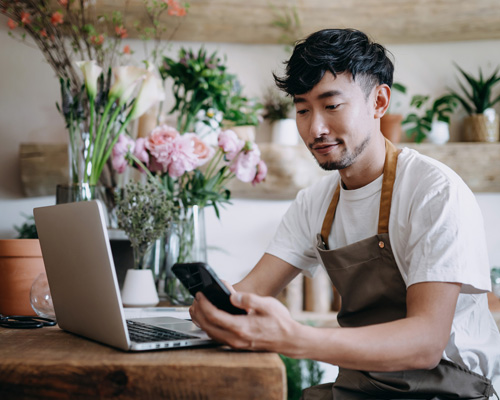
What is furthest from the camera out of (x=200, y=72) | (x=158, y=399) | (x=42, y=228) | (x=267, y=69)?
(x=267, y=69)

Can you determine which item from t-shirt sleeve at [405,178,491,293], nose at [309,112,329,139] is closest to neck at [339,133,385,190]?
nose at [309,112,329,139]

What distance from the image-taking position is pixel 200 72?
80.2 inches

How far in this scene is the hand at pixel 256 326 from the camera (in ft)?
2.93

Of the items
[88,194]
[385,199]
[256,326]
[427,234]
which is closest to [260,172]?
[88,194]

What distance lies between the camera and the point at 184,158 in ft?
5.93

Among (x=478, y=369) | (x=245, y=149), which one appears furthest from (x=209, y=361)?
(x=245, y=149)

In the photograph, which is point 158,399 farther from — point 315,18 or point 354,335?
point 315,18

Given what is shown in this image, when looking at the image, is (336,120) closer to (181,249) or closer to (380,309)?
(380,309)

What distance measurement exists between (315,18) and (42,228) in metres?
1.88

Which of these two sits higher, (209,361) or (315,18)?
(315,18)

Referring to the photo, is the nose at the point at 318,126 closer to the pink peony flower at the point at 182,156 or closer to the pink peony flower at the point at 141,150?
the pink peony flower at the point at 182,156

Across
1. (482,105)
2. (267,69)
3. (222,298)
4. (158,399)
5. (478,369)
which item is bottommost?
(478,369)

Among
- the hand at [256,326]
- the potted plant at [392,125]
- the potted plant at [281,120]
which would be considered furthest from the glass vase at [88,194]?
the potted plant at [392,125]

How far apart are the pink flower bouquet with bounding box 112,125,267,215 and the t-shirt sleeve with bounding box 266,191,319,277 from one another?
1.02 feet
